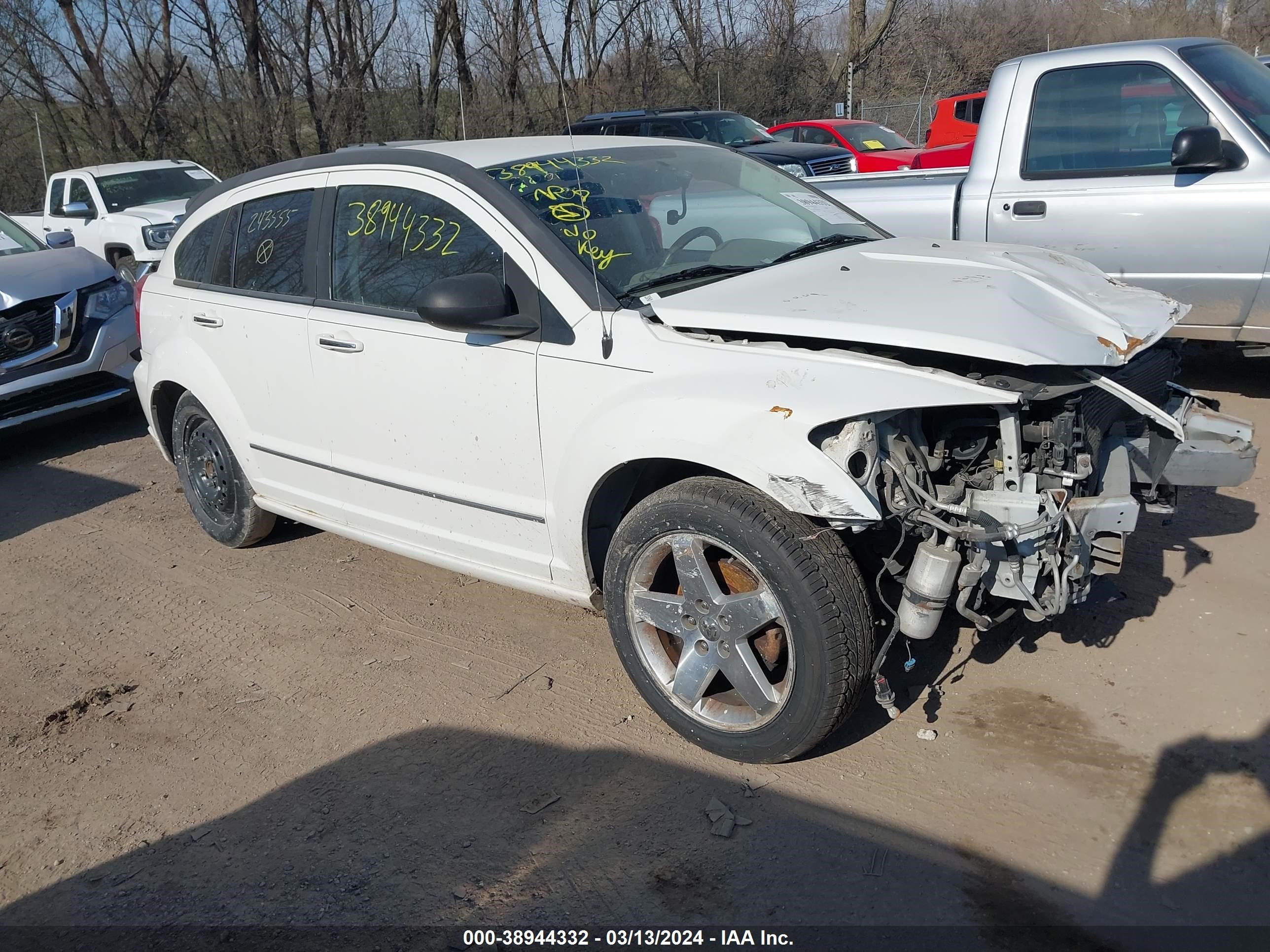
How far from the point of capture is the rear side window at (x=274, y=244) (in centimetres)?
449

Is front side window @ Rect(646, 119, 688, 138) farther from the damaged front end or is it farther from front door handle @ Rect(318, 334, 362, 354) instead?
the damaged front end

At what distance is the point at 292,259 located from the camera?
178 inches

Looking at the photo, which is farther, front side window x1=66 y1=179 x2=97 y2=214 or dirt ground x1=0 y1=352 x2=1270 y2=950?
front side window x1=66 y1=179 x2=97 y2=214

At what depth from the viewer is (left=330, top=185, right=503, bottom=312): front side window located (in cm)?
382

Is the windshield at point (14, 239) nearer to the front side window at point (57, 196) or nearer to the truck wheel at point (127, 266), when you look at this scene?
the truck wheel at point (127, 266)

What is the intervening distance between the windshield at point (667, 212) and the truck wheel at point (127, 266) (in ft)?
36.6

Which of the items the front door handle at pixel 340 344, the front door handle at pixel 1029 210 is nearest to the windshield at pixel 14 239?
the front door handle at pixel 340 344

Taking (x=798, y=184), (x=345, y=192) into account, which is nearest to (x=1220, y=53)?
(x=798, y=184)

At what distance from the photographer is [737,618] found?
10.6 ft

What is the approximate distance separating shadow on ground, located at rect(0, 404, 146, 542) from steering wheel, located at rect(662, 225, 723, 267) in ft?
14.5

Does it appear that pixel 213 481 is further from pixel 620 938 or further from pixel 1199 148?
pixel 1199 148

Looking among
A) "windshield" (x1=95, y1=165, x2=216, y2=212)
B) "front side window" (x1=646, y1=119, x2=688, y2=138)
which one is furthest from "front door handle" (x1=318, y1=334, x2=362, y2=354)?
"windshield" (x1=95, y1=165, x2=216, y2=212)

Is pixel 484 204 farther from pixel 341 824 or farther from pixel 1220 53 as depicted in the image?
pixel 1220 53

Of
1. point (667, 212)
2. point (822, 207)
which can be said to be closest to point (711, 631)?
point (667, 212)
